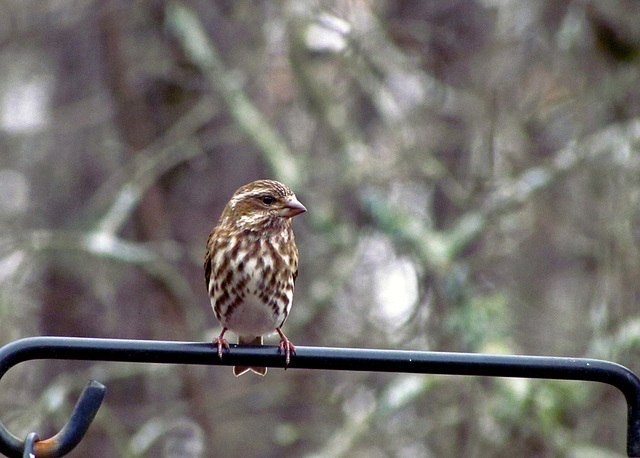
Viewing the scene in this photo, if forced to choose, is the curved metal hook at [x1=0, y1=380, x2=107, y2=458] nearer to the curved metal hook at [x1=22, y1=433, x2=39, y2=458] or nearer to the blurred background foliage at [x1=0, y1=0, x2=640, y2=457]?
the curved metal hook at [x1=22, y1=433, x2=39, y2=458]

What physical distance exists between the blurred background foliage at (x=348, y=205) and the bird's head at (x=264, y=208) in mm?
2247

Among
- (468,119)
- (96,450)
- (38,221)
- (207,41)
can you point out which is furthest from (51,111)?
(468,119)

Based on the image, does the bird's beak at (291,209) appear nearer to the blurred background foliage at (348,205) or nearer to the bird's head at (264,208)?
the bird's head at (264,208)

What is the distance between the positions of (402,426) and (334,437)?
3.12 feet

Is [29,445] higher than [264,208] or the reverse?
the reverse

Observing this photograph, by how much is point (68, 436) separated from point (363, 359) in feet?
3.24

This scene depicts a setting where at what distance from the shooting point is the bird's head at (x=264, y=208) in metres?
5.37

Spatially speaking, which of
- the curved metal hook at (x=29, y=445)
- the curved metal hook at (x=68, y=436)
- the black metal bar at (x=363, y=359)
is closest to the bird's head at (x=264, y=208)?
the black metal bar at (x=363, y=359)

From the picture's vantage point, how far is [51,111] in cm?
1087

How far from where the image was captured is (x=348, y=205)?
979 centimetres

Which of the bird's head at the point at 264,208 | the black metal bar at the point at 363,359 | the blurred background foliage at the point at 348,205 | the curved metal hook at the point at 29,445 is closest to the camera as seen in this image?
the curved metal hook at the point at 29,445

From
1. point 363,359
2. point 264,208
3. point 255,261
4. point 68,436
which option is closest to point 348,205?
point 264,208

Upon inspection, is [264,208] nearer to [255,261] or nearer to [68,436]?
[255,261]

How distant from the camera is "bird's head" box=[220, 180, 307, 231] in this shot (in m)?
5.37
